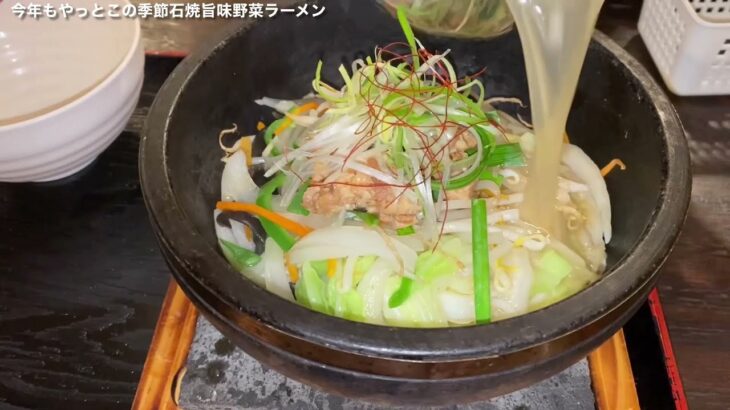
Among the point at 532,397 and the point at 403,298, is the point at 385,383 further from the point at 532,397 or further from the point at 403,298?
the point at 532,397

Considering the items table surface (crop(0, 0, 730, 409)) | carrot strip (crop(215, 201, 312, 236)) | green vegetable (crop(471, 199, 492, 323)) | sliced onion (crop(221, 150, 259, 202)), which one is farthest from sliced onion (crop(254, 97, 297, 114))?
green vegetable (crop(471, 199, 492, 323))

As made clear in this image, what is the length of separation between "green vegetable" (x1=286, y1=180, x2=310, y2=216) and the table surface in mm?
353

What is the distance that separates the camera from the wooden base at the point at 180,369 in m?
1.23

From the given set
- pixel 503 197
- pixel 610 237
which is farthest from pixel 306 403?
pixel 610 237

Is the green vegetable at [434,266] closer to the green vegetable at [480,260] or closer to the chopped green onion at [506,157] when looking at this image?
the green vegetable at [480,260]

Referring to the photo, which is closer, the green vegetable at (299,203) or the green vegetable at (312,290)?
the green vegetable at (312,290)

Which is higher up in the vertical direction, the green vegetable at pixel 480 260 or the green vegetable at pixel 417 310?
the green vegetable at pixel 480 260

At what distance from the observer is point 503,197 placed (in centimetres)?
134

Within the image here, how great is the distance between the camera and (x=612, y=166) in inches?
53.9

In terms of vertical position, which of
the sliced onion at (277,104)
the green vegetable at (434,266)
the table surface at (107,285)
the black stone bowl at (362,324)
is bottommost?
the table surface at (107,285)

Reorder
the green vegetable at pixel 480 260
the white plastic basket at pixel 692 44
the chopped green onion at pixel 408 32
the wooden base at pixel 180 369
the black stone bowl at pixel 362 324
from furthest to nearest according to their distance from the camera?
the white plastic basket at pixel 692 44, the chopped green onion at pixel 408 32, the wooden base at pixel 180 369, the green vegetable at pixel 480 260, the black stone bowl at pixel 362 324

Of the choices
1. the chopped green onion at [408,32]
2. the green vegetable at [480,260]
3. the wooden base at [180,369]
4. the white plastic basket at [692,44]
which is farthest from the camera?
the white plastic basket at [692,44]

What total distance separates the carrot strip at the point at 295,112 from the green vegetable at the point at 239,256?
305mm

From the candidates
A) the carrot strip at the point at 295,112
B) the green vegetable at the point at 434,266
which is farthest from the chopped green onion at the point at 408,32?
the green vegetable at the point at 434,266
